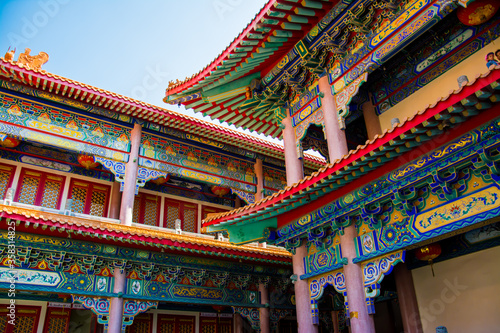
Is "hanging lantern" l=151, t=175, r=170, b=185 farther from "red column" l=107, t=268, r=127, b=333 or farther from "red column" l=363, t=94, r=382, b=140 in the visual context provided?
"red column" l=363, t=94, r=382, b=140

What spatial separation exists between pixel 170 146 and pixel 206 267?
12.7ft

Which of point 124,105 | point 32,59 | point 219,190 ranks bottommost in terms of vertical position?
point 219,190

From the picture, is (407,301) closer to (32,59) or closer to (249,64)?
(249,64)

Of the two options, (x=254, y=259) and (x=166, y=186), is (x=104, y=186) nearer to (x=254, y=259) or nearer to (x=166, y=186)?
(x=166, y=186)

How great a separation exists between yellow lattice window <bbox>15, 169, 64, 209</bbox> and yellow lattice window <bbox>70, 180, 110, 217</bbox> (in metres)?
0.39

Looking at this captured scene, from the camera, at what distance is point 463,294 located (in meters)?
6.68

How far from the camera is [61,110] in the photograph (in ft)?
34.8

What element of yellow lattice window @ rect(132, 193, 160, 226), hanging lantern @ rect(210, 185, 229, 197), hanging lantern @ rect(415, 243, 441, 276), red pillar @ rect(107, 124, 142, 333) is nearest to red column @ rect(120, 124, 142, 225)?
red pillar @ rect(107, 124, 142, 333)

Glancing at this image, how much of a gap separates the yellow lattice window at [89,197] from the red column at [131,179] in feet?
3.76

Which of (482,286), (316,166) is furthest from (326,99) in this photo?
(316,166)

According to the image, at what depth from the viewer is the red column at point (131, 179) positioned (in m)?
10.4

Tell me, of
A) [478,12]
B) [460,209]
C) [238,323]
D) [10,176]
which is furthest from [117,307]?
[478,12]

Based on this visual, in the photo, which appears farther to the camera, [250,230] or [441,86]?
[250,230]

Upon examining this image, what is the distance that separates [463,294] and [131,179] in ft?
26.4
